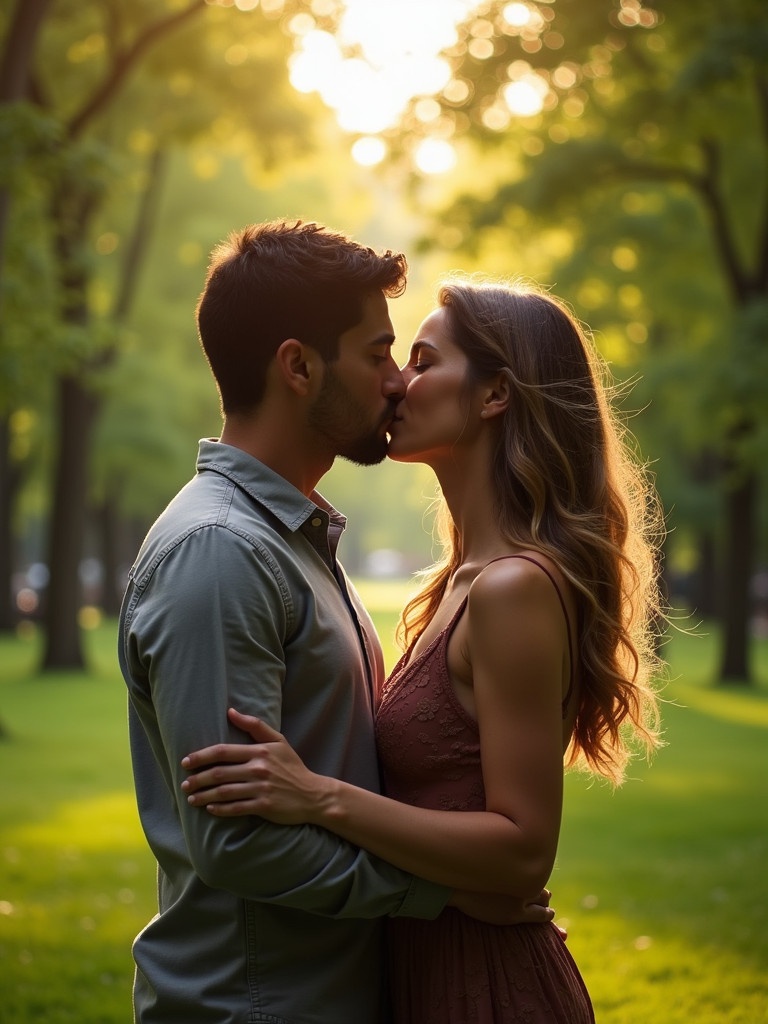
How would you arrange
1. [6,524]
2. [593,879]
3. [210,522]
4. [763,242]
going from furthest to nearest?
[6,524]
[763,242]
[593,879]
[210,522]

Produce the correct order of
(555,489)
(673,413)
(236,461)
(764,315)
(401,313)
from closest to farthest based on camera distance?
(236,461)
(555,489)
(764,315)
(673,413)
(401,313)

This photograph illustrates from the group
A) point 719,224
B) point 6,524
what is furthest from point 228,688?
point 6,524

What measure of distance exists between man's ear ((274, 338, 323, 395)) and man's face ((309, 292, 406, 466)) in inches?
1.3

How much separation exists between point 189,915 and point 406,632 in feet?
4.50

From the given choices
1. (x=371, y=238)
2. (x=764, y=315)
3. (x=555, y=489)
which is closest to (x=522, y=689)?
(x=555, y=489)

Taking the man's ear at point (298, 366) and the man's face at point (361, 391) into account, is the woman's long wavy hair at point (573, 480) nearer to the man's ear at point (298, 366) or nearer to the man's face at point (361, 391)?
the man's face at point (361, 391)

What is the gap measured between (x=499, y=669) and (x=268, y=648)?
23.2 inches

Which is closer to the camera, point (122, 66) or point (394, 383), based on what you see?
point (394, 383)

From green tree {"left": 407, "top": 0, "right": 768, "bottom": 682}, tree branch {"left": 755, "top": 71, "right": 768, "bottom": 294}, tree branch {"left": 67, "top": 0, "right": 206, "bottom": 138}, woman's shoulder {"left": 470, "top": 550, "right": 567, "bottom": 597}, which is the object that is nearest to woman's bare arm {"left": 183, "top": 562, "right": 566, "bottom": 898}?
woman's shoulder {"left": 470, "top": 550, "right": 567, "bottom": 597}

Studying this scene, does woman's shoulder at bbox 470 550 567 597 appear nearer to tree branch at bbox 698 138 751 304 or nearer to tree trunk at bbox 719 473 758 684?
tree branch at bbox 698 138 751 304

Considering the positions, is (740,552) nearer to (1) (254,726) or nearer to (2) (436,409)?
(2) (436,409)

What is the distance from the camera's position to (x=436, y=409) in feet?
11.2

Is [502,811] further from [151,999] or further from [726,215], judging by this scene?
[726,215]

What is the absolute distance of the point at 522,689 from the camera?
2.93m
